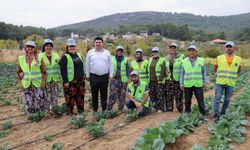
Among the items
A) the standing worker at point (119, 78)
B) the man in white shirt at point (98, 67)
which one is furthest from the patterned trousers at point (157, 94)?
the man in white shirt at point (98, 67)

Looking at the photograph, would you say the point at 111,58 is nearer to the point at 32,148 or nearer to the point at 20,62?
the point at 20,62

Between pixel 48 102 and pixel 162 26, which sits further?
pixel 162 26

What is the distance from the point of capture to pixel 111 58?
7855 mm

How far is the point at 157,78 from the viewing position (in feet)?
26.6

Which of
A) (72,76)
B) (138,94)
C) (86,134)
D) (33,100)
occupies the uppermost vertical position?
(72,76)

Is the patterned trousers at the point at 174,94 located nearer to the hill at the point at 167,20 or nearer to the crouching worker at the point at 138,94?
the crouching worker at the point at 138,94

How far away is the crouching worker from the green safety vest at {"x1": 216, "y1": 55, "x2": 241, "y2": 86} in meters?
1.62

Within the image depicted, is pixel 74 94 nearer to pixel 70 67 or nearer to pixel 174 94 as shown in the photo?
pixel 70 67

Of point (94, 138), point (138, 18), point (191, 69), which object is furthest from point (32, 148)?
point (138, 18)

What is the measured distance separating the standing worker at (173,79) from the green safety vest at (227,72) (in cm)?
102

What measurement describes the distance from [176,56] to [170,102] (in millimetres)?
1083

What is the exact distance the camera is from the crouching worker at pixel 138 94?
302 inches

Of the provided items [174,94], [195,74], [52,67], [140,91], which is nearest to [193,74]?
[195,74]

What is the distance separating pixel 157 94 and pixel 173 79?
567mm
